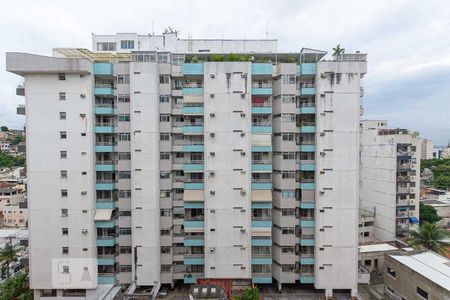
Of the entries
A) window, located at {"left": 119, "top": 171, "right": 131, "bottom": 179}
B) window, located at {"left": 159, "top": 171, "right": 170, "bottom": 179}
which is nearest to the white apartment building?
window, located at {"left": 159, "top": 171, "right": 170, "bottom": 179}

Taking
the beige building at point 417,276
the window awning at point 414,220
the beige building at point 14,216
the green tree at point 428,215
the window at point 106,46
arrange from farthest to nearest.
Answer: the beige building at point 14,216
the green tree at point 428,215
the window awning at point 414,220
the window at point 106,46
the beige building at point 417,276

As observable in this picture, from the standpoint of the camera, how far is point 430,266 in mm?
27359

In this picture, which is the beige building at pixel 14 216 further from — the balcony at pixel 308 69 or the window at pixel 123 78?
the balcony at pixel 308 69

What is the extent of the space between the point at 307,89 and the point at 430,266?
74.6ft

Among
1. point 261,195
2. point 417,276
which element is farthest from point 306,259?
point 417,276

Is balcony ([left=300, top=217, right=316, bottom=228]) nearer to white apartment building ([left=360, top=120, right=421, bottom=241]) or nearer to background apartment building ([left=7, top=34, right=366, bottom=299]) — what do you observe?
Result: background apartment building ([left=7, top=34, right=366, bottom=299])

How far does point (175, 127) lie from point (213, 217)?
11.6 m

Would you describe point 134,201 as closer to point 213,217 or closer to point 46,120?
point 213,217

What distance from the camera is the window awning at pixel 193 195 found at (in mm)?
30406

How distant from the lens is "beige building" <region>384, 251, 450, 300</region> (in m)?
24.2

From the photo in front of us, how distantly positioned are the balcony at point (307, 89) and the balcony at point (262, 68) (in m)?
4.31

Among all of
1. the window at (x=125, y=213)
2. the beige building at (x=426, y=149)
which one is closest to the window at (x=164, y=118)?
the window at (x=125, y=213)

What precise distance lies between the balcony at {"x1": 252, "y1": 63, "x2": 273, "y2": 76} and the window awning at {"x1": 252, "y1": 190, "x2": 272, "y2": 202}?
13683 millimetres

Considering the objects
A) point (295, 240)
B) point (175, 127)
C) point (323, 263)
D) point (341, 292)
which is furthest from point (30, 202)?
point (341, 292)
